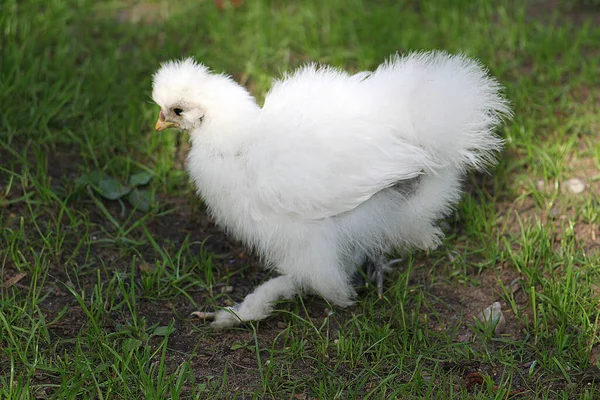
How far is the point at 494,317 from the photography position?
10.9 ft

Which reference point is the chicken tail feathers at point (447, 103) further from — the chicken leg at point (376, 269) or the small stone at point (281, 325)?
the small stone at point (281, 325)

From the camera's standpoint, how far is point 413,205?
10.9 ft

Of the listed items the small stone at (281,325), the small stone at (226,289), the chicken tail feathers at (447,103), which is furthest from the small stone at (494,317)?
the small stone at (226,289)

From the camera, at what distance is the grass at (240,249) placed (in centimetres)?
301

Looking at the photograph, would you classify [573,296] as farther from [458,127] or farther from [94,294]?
[94,294]

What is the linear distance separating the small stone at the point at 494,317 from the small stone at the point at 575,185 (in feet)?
3.11

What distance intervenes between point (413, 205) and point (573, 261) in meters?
0.82

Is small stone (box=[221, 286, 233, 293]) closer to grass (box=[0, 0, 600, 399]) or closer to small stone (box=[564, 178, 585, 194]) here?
grass (box=[0, 0, 600, 399])

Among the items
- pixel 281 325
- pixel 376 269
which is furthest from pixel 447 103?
pixel 281 325

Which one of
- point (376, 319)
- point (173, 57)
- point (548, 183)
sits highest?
point (173, 57)

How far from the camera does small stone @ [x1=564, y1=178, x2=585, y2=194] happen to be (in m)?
4.01

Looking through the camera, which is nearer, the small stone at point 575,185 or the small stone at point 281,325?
the small stone at point 281,325

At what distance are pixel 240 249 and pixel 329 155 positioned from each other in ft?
3.18

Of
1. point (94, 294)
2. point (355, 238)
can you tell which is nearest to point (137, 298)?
point (94, 294)
